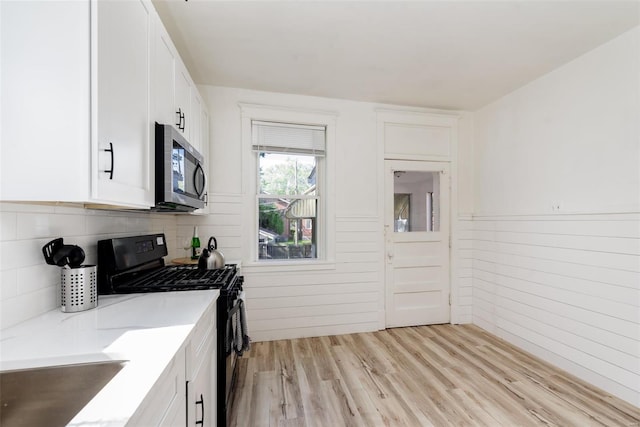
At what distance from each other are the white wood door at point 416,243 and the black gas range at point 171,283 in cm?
210

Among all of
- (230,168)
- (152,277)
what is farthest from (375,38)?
(152,277)

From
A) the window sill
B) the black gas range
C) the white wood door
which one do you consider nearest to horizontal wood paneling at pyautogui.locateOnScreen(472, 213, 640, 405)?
the white wood door

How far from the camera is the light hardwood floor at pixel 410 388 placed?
188 cm

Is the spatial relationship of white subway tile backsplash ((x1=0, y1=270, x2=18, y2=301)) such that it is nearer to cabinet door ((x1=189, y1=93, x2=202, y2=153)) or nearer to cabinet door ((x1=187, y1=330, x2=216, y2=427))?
cabinet door ((x1=187, y1=330, x2=216, y2=427))

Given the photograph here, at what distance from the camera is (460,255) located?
11.8ft

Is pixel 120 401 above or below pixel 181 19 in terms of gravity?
below

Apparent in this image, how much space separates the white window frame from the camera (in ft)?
9.97

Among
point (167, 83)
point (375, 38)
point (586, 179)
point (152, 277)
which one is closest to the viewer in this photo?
point (167, 83)

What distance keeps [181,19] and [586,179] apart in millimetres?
3269

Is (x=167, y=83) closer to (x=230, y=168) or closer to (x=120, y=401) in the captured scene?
(x=230, y=168)

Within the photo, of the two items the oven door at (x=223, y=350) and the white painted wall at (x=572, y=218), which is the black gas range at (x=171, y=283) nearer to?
the oven door at (x=223, y=350)

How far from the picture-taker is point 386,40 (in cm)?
218

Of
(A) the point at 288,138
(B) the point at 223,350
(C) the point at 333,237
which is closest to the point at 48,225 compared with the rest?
(B) the point at 223,350

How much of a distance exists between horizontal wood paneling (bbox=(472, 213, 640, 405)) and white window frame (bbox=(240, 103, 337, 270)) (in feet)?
6.10
